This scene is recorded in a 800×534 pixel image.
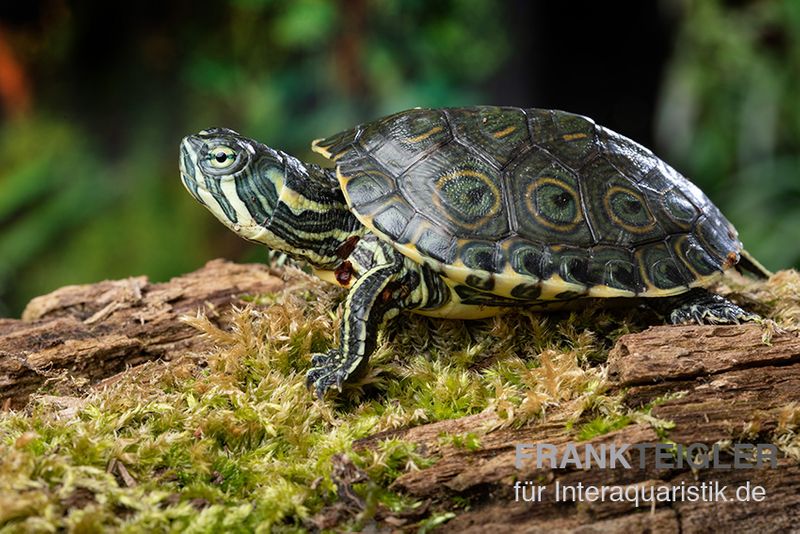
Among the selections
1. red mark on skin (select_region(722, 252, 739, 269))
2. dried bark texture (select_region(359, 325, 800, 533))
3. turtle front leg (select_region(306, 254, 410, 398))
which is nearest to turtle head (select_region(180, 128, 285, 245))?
turtle front leg (select_region(306, 254, 410, 398))

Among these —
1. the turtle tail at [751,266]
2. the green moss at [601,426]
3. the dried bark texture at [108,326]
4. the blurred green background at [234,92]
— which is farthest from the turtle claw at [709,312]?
the blurred green background at [234,92]

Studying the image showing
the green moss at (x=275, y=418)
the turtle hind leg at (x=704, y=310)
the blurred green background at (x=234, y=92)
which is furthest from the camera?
the blurred green background at (x=234, y=92)

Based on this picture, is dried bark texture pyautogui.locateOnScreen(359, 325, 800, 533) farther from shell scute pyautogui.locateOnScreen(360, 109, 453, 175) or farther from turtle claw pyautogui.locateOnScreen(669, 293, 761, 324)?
shell scute pyautogui.locateOnScreen(360, 109, 453, 175)

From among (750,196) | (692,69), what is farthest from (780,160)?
(692,69)

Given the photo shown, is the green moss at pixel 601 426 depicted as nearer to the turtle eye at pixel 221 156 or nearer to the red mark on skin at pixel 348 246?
the red mark on skin at pixel 348 246

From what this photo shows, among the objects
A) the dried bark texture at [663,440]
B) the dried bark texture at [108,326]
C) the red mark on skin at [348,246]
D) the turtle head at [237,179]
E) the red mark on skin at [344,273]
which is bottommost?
the dried bark texture at [663,440]

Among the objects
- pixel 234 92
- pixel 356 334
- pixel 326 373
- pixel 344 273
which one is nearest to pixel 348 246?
pixel 344 273

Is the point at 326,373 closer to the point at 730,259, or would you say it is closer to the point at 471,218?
the point at 471,218

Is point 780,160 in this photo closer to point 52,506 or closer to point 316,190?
point 316,190
